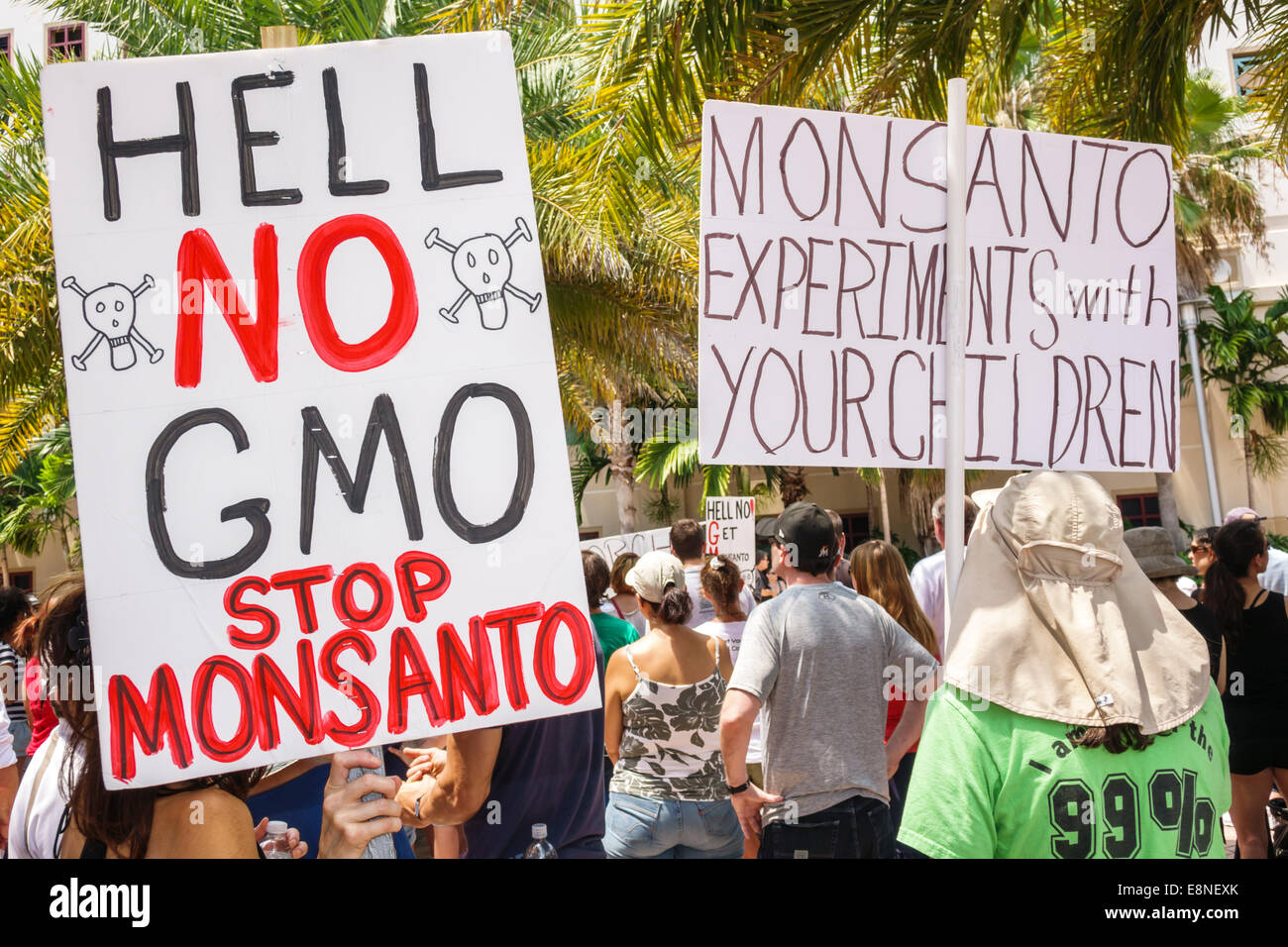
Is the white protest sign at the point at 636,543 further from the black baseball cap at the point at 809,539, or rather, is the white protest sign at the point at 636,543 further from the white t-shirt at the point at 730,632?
the black baseball cap at the point at 809,539

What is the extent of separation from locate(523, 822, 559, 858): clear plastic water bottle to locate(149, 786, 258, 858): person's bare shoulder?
1.15 meters

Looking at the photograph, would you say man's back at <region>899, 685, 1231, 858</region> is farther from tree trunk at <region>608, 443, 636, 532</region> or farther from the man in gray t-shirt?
tree trunk at <region>608, 443, 636, 532</region>

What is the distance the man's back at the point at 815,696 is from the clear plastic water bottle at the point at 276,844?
5.56 ft

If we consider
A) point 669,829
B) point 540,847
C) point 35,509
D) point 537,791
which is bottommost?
point 669,829

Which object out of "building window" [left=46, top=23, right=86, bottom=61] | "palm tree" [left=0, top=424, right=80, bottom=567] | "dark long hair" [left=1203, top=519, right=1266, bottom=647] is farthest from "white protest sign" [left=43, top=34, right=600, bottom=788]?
Answer: "building window" [left=46, top=23, right=86, bottom=61]

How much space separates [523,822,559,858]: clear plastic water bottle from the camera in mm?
3223

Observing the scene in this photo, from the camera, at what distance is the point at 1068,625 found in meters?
2.28

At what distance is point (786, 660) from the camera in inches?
147

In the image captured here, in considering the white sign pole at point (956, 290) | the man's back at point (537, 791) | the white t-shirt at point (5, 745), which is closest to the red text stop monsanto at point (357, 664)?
the man's back at point (537, 791)

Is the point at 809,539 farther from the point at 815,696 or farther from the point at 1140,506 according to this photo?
the point at 1140,506

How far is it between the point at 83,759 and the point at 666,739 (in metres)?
2.31

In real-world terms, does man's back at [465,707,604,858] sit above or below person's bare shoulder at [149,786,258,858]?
below

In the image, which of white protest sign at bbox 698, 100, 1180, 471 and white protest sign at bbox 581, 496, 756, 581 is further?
white protest sign at bbox 581, 496, 756, 581

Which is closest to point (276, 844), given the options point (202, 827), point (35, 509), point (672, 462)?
point (202, 827)
